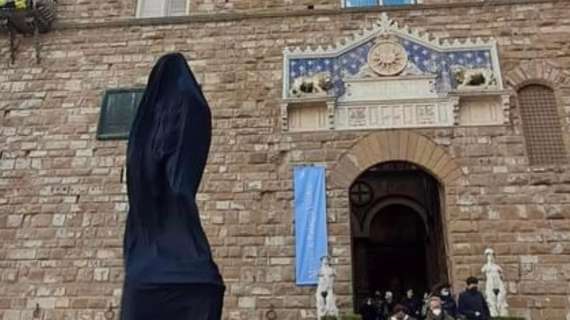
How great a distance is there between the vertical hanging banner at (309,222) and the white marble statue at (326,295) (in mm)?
402

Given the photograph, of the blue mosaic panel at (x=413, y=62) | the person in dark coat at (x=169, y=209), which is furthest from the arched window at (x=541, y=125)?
the person in dark coat at (x=169, y=209)

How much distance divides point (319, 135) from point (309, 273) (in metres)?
2.20

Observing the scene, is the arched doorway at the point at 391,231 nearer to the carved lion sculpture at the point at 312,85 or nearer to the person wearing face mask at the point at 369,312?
the person wearing face mask at the point at 369,312

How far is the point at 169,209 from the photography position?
8.75ft

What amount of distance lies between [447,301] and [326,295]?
159 cm

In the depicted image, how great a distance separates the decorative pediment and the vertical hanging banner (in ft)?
3.01

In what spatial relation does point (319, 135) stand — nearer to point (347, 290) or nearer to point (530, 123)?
point (347, 290)

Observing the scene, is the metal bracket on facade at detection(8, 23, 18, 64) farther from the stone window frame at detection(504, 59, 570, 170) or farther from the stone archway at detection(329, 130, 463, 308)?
the stone window frame at detection(504, 59, 570, 170)

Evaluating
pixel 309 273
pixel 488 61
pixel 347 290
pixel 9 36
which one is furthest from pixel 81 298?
pixel 488 61

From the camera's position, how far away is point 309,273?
26.6ft

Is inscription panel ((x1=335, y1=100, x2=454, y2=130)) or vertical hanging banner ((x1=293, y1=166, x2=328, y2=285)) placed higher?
inscription panel ((x1=335, y1=100, x2=454, y2=130))

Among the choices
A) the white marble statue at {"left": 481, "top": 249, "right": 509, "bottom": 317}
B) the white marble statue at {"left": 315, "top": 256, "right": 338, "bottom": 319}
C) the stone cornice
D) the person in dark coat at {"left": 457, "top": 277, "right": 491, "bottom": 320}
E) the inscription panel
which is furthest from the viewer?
the stone cornice

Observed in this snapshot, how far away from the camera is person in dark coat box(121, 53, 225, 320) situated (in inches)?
97.9

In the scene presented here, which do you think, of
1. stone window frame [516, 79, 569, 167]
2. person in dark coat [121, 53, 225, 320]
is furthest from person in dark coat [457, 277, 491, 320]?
person in dark coat [121, 53, 225, 320]
